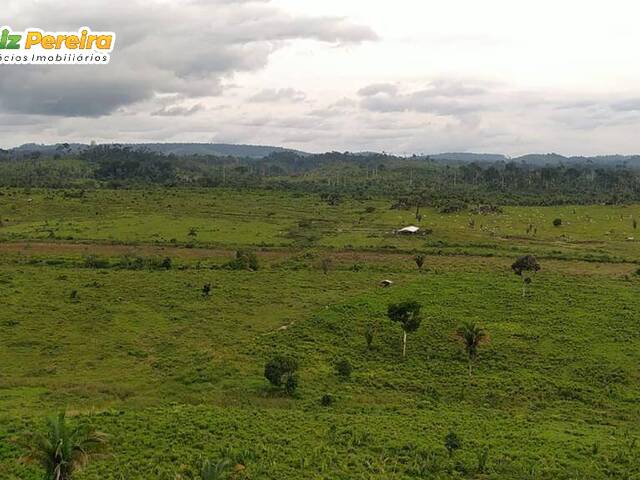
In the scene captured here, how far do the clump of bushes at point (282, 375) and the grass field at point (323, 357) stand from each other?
Answer: 1.10 meters

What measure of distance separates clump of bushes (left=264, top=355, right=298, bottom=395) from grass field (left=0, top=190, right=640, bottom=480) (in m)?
1.10

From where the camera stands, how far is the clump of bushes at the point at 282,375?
43.4 metres

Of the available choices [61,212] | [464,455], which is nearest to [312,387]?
[464,455]

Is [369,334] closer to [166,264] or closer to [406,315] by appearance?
[406,315]

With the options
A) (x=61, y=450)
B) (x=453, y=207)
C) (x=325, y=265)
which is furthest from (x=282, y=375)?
(x=453, y=207)

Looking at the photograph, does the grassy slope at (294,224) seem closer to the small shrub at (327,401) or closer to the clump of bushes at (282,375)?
the clump of bushes at (282,375)

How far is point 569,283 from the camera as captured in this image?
2859 inches

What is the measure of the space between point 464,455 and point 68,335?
Answer: 3946 cm

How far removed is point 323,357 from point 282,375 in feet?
26.6

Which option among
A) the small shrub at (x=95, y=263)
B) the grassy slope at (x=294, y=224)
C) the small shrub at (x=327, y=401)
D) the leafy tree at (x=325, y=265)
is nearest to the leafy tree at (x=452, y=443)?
the small shrub at (x=327, y=401)

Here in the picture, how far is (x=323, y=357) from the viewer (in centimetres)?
5119

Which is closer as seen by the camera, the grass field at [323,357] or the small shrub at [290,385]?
the grass field at [323,357]

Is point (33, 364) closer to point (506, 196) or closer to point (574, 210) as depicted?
point (574, 210)

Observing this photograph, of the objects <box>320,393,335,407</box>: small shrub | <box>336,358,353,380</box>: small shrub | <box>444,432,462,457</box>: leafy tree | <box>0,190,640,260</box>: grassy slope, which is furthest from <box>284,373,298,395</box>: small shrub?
<box>0,190,640,260</box>: grassy slope
